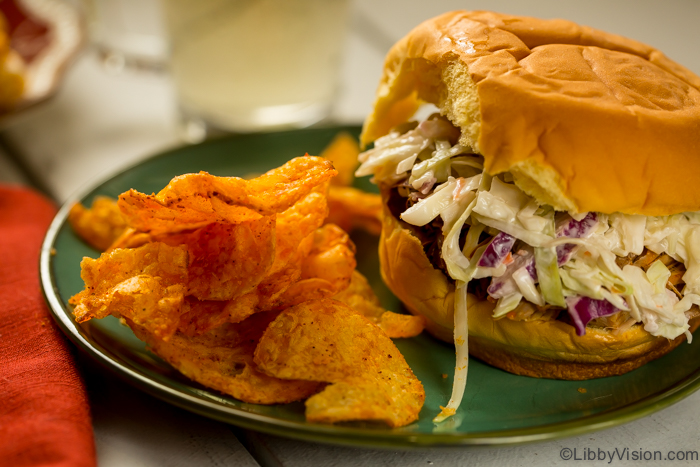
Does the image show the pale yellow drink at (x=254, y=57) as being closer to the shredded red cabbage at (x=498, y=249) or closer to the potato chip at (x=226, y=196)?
the potato chip at (x=226, y=196)

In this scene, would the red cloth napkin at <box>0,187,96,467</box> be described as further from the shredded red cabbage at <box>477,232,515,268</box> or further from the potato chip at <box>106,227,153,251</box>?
the shredded red cabbage at <box>477,232,515,268</box>

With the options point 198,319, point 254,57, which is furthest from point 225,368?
point 254,57

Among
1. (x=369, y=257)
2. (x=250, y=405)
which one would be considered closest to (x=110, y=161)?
(x=369, y=257)

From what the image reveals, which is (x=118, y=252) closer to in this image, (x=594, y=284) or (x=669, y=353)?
(x=594, y=284)

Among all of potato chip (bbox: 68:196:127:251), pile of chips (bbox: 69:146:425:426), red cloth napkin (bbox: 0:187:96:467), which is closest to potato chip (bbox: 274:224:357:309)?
pile of chips (bbox: 69:146:425:426)

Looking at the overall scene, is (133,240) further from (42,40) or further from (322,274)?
(42,40)

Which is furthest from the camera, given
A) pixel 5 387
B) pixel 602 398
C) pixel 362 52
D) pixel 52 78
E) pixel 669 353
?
pixel 362 52
